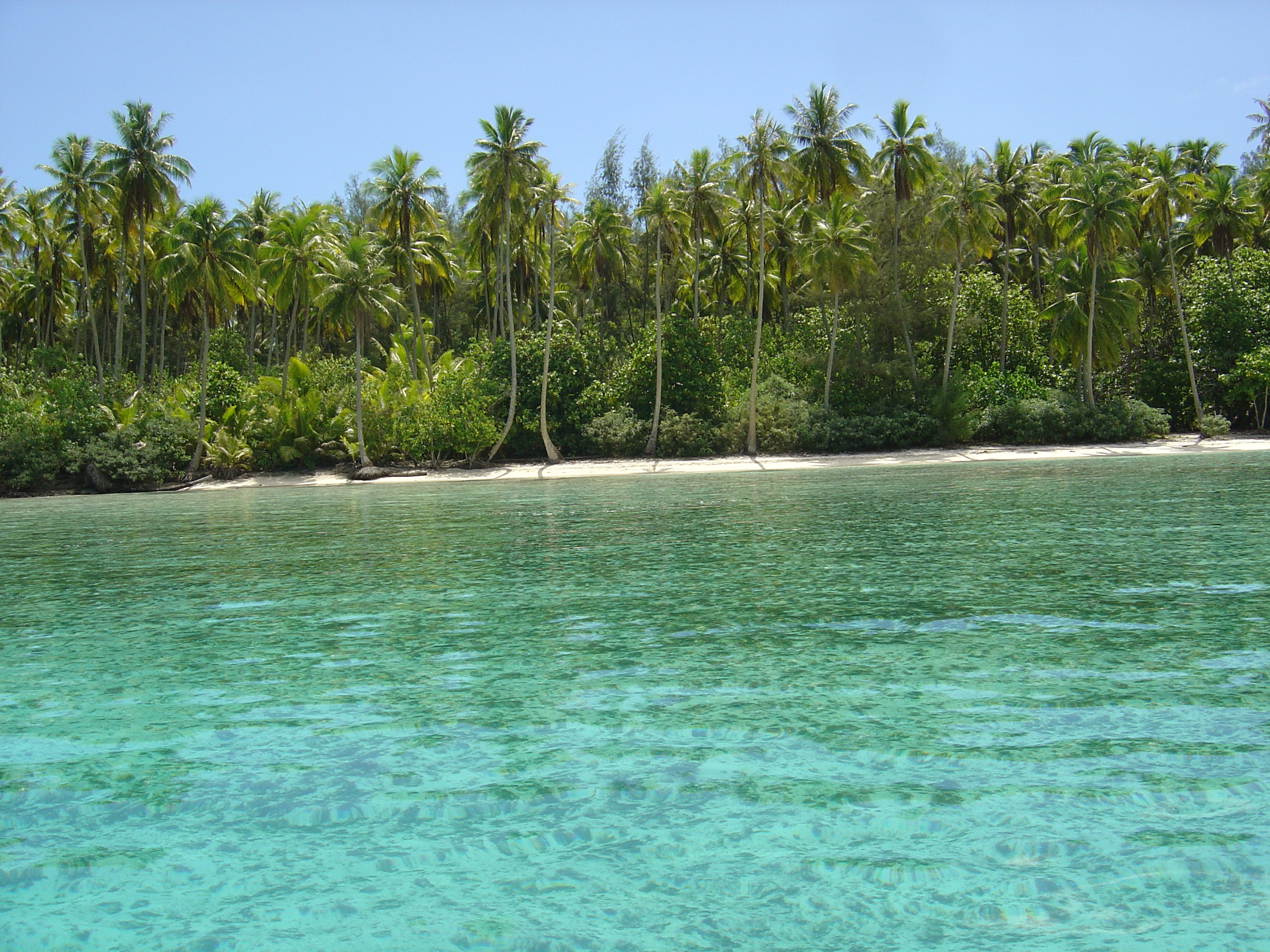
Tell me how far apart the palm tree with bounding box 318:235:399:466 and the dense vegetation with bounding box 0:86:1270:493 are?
0.14m

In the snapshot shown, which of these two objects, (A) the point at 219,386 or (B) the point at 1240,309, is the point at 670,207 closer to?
(A) the point at 219,386

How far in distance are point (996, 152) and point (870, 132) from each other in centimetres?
694

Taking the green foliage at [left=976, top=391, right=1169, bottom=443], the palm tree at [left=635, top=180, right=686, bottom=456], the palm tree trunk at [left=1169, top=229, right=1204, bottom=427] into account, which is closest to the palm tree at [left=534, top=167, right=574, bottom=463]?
the palm tree at [left=635, top=180, right=686, bottom=456]

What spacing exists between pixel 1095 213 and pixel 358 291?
30254 mm

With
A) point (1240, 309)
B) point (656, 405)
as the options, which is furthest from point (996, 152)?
point (656, 405)

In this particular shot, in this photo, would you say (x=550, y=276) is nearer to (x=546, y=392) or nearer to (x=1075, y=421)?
(x=546, y=392)

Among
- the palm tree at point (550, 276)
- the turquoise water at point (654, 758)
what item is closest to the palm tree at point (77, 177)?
the palm tree at point (550, 276)

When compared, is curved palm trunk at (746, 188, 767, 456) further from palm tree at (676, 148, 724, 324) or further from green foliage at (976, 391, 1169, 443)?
green foliage at (976, 391, 1169, 443)

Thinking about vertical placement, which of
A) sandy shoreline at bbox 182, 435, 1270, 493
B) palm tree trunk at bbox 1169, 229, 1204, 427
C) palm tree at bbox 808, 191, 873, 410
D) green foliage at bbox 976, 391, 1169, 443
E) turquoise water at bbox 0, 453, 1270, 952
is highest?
palm tree at bbox 808, 191, 873, 410

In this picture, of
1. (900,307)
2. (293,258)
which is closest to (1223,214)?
(900,307)

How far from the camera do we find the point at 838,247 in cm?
4166

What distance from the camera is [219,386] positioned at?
45.6m

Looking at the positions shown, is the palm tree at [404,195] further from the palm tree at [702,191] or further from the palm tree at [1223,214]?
the palm tree at [1223,214]

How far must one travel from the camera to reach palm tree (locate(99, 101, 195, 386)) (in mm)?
41469
